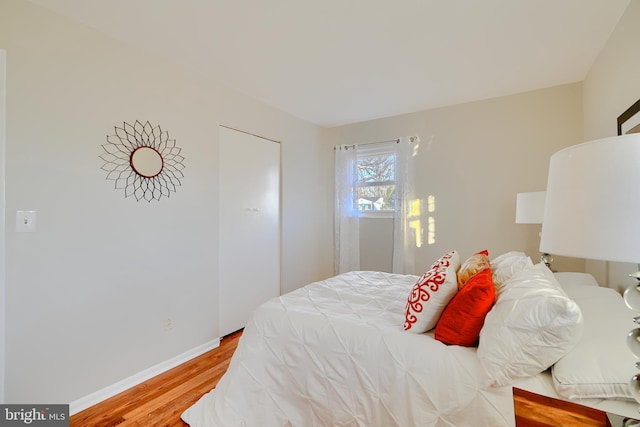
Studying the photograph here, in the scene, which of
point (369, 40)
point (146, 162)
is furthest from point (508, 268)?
point (146, 162)

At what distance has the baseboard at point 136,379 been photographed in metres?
1.94

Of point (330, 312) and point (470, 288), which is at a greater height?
point (470, 288)

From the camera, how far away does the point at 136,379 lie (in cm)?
223

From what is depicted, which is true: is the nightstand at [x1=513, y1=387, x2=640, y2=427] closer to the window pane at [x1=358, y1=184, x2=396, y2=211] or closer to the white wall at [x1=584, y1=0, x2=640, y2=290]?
the white wall at [x1=584, y1=0, x2=640, y2=290]

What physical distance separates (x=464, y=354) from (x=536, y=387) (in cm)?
26

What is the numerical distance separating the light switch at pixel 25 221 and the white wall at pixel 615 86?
3.42m

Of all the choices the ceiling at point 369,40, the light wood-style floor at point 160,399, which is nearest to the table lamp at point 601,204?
the ceiling at point 369,40

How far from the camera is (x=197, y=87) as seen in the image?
8.78 ft

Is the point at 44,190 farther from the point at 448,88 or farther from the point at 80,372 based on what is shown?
the point at 448,88

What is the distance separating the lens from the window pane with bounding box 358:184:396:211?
3.80 meters

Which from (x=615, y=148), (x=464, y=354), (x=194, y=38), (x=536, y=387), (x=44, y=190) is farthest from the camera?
(x=194, y=38)

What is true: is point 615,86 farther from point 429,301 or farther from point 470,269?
point 429,301

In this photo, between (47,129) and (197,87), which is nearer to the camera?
(47,129)

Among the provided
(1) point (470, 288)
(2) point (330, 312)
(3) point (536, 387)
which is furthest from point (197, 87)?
(3) point (536, 387)
